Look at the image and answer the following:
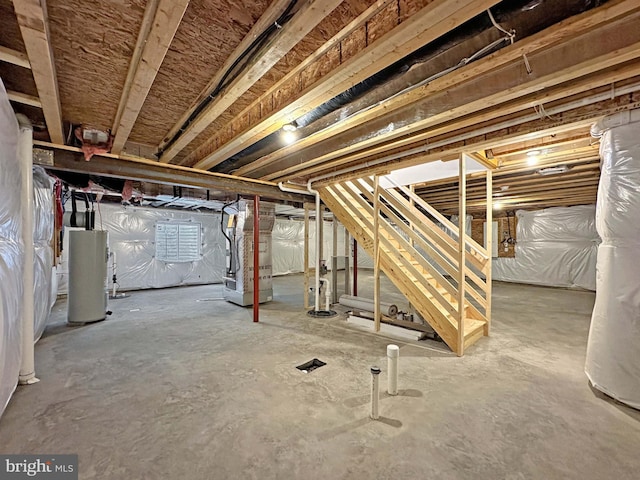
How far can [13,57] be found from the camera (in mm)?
1561

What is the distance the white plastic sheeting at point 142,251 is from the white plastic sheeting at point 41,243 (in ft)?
8.11

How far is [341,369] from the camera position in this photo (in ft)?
8.62

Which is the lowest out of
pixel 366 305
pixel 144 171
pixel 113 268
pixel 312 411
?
pixel 312 411

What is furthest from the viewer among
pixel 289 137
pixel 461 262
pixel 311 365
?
pixel 461 262

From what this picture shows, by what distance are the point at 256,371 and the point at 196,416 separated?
72 centimetres

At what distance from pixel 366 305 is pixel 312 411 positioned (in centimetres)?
284

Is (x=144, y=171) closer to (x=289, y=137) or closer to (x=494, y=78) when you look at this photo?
(x=289, y=137)

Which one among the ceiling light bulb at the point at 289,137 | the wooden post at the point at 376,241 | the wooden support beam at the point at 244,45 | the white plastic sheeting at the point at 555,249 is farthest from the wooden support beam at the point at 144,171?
the white plastic sheeting at the point at 555,249

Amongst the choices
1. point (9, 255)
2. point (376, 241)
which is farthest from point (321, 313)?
point (9, 255)

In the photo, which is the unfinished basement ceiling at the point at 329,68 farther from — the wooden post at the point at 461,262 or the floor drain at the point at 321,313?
the floor drain at the point at 321,313

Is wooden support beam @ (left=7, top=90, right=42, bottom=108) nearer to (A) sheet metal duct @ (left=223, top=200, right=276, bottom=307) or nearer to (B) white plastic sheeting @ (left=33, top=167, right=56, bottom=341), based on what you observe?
(B) white plastic sheeting @ (left=33, top=167, right=56, bottom=341)

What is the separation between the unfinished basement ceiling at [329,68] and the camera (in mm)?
1276

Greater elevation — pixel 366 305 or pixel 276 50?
pixel 276 50

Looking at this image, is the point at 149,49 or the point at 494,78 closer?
the point at 149,49
